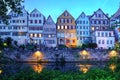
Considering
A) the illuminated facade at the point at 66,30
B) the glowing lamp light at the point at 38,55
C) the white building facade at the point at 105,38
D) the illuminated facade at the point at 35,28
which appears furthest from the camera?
the illuminated facade at the point at 66,30

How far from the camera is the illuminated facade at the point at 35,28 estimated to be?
8888 centimetres

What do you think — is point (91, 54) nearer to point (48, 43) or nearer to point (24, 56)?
point (24, 56)

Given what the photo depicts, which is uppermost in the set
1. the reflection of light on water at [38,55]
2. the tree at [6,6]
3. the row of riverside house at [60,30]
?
the row of riverside house at [60,30]

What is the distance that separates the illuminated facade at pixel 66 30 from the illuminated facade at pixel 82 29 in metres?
0.86

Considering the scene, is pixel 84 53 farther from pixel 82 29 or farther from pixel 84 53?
pixel 82 29

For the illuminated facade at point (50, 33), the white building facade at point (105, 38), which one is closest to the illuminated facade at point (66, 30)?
the illuminated facade at point (50, 33)

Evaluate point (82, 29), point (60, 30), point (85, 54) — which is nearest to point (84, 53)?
point (85, 54)

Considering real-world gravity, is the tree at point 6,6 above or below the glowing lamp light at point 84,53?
above

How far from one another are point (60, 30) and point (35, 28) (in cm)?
544

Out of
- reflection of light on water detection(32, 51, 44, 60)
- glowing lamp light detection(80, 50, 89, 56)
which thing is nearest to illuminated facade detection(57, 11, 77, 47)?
glowing lamp light detection(80, 50, 89, 56)

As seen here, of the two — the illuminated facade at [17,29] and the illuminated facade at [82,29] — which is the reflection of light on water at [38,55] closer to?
the illuminated facade at [17,29]

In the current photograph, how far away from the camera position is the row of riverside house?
3484 inches

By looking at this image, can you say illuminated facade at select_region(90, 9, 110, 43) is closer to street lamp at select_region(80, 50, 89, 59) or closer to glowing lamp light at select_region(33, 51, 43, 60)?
street lamp at select_region(80, 50, 89, 59)

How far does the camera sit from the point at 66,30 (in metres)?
91.5
